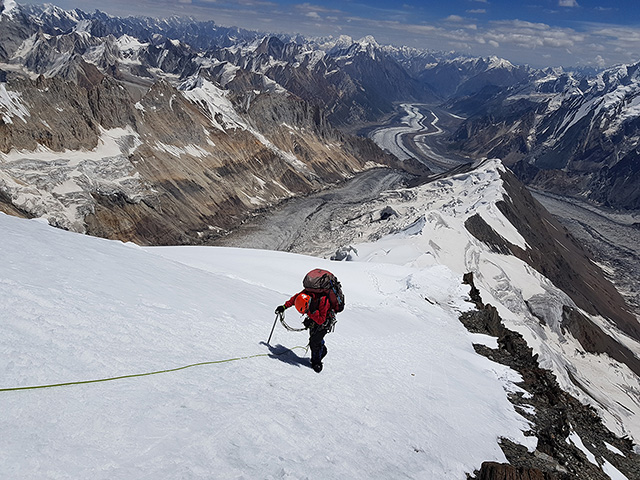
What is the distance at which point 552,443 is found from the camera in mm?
9570

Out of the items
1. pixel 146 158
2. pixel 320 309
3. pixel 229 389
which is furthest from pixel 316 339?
pixel 146 158

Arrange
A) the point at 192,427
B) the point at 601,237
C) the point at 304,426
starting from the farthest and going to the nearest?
the point at 601,237
the point at 304,426
the point at 192,427

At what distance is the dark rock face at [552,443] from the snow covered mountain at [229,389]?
65 mm

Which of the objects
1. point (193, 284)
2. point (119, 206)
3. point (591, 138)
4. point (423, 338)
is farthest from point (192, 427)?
point (591, 138)

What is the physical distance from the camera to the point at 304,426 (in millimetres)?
7121

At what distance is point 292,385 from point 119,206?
2279 inches

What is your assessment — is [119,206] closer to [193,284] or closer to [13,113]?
[13,113]

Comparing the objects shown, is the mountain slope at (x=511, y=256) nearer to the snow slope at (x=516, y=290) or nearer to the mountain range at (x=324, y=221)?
the snow slope at (x=516, y=290)

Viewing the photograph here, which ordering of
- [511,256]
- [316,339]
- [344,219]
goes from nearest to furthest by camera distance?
[316,339] → [511,256] → [344,219]

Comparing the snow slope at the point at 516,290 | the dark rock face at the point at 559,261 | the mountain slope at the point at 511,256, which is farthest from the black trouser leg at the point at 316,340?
the dark rock face at the point at 559,261

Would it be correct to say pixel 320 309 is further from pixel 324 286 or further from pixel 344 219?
pixel 344 219

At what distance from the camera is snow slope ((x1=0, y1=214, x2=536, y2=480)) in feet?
17.1

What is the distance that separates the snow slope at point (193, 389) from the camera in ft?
17.1

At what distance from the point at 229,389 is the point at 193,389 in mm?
669
